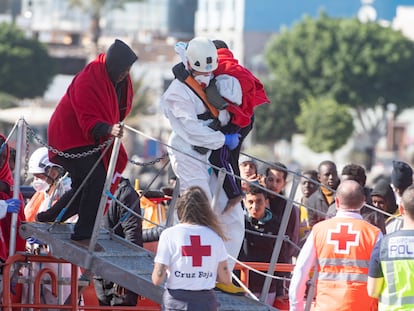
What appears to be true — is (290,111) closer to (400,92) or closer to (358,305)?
(400,92)

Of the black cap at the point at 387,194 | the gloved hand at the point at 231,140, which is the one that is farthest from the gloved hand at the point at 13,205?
the black cap at the point at 387,194

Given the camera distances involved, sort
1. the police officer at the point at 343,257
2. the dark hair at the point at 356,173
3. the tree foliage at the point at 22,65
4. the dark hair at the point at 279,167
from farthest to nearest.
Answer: the tree foliage at the point at 22,65, the dark hair at the point at 356,173, the dark hair at the point at 279,167, the police officer at the point at 343,257

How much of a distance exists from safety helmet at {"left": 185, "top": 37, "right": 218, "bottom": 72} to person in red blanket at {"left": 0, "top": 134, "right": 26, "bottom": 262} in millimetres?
1894

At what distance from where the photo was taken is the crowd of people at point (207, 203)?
8070mm

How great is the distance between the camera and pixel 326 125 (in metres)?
81.1

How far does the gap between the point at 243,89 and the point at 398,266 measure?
2365mm

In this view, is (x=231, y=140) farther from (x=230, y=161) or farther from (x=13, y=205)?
(x=13, y=205)

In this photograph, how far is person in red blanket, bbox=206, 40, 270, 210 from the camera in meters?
9.27

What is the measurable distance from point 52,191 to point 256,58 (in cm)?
9455

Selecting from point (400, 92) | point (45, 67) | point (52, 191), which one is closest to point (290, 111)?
point (400, 92)

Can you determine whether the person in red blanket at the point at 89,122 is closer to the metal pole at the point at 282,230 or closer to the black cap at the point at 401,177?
the metal pole at the point at 282,230

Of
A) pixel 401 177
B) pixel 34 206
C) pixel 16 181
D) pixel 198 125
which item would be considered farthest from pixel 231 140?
pixel 34 206

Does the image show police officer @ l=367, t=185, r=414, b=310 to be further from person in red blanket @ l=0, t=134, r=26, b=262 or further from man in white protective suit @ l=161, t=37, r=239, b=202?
person in red blanket @ l=0, t=134, r=26, b=262

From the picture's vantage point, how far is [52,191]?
439 inches
